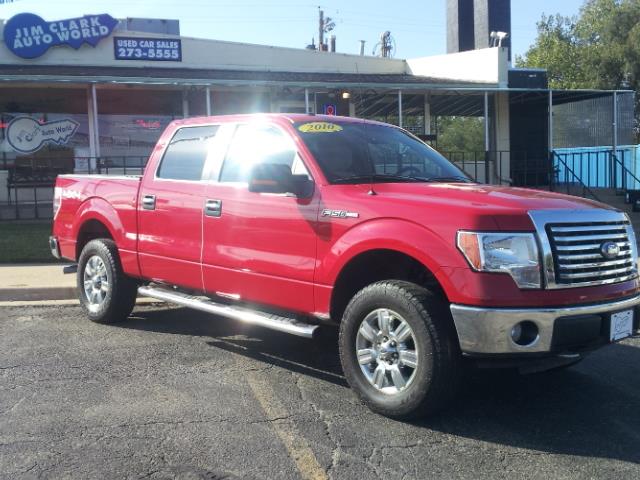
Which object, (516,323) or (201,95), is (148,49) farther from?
(516,323)

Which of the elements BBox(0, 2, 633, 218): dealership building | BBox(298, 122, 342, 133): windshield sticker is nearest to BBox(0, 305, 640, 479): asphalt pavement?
BBox(298, 122, 342, 133): windshield sticker

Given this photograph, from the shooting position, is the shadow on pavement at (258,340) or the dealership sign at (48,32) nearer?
the shadow on pavement at (258,340)

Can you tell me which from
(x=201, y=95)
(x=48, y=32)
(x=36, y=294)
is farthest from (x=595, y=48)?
(x=36, y=294)

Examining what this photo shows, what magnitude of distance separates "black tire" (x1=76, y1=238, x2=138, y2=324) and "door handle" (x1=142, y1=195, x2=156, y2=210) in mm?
816

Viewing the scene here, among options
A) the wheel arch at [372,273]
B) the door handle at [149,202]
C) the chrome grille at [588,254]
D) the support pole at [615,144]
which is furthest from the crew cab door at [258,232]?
the support pole at [615,144]

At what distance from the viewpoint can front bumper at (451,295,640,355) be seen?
12.5 ft

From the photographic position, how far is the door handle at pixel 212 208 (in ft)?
17.9

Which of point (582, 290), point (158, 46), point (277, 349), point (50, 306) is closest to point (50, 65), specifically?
point (158, 46)

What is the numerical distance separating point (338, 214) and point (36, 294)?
5440 millimetres

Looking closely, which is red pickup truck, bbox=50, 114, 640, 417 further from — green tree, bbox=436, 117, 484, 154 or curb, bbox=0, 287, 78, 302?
green tree, bbox=436, 117, 484, 154

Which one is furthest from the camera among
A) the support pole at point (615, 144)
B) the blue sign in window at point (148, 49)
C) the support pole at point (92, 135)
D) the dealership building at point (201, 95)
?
the blue sign in window at point (148, 49)

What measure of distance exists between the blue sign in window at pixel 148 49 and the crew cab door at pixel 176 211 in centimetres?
1359

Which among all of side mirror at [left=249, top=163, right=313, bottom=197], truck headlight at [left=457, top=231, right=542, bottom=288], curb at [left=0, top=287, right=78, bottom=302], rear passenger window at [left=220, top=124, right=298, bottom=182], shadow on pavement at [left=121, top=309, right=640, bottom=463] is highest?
rear passenger window at [left=220, top=124, right=298, bottom=182]

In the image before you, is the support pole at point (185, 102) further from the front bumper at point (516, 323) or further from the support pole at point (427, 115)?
the front bumper at point (516, 323)
